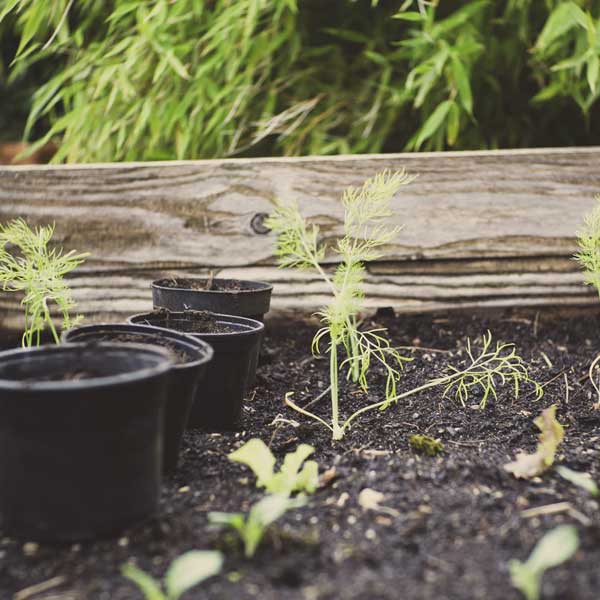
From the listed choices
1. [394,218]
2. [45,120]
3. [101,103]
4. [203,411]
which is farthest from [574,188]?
[45,120]

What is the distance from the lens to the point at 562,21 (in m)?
2.14

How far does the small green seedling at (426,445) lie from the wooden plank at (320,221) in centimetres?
92

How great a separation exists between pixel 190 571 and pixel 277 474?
0.31 meters

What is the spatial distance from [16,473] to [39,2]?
1715mm

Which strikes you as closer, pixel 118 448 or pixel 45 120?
pixel 118 448

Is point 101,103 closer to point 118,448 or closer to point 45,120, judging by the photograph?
point 118,448

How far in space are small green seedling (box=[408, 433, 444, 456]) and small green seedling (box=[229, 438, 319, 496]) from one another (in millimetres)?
279

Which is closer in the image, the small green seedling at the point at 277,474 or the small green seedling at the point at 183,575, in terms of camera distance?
the small green seedling at the point at 183,575

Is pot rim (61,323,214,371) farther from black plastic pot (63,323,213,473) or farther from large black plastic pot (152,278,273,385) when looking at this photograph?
large black plastic pot (152,278,273,385)

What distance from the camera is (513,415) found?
169 cm

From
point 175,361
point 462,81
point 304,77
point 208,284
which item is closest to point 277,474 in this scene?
point 175,361

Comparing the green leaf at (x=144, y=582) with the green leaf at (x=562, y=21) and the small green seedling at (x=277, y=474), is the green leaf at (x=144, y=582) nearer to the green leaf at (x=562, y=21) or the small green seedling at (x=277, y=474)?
the small green seedling at (x=277, y=474)

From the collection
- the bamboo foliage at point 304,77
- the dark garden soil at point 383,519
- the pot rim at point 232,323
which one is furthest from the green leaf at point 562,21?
the pot rim at point 232,323

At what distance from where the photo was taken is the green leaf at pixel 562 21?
211cm
